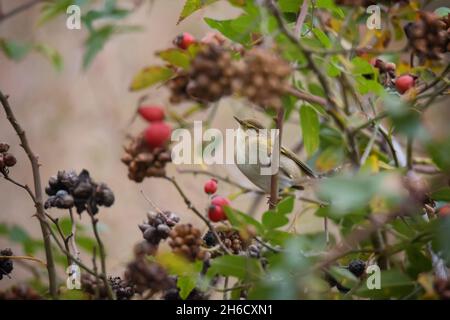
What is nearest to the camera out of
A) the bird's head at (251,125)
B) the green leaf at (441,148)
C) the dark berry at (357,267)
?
the green leaf at (441,148)

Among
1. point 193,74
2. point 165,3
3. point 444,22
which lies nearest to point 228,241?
point 193,74

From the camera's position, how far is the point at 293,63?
1.10 meters

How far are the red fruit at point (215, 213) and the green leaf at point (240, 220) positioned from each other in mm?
67

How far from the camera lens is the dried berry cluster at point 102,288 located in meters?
0.92

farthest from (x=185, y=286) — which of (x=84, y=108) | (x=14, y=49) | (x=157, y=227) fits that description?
(x=84, y=108)

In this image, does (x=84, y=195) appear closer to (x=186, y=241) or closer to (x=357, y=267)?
(x=186, y=241)

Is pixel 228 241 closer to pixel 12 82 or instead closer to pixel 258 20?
pixel 258 20

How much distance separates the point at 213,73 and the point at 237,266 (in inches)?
10.7

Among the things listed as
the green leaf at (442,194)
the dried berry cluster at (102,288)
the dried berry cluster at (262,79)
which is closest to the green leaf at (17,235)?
the dried berry cluster at (102,288)

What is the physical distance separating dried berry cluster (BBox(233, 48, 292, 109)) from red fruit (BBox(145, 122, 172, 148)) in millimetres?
114

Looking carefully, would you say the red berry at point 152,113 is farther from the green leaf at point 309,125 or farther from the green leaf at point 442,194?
the green leaf at point 442,194

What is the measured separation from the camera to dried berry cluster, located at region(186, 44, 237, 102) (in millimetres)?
737

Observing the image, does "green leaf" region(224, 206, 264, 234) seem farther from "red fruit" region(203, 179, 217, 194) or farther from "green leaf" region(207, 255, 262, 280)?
"red fruit" region(203, 179, 217, 194)
